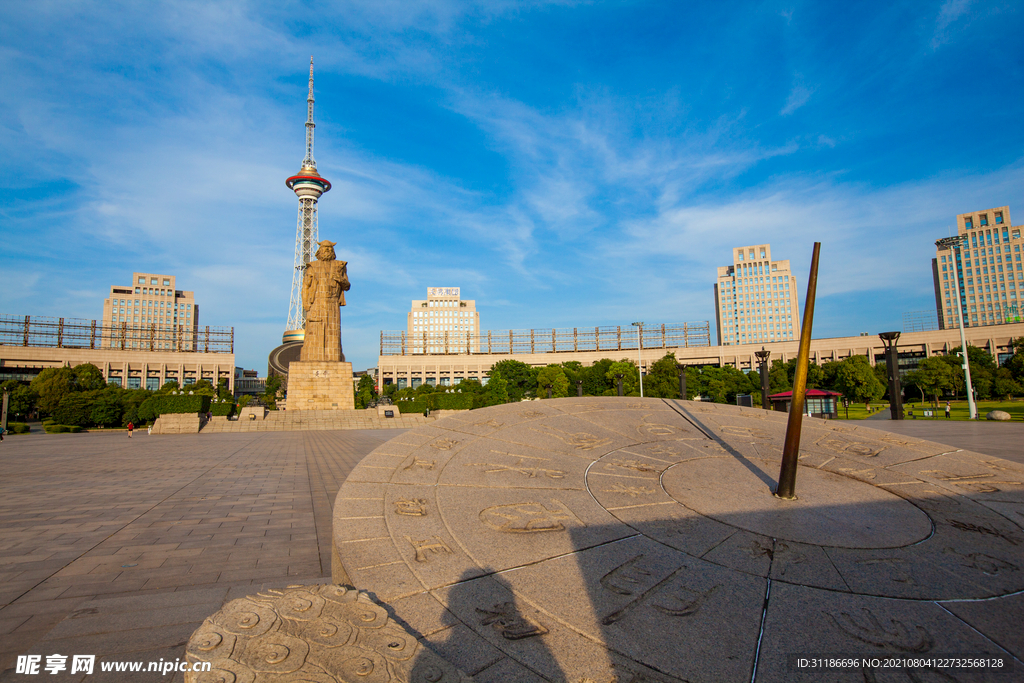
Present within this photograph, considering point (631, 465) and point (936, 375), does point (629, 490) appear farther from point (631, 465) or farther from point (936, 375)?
point (936, 375)

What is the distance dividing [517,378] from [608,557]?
54845mm

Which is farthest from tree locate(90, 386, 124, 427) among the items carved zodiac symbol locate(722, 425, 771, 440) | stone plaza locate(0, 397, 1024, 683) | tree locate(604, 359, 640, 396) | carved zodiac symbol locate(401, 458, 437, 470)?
tree locate(604, 359, 640, 396)

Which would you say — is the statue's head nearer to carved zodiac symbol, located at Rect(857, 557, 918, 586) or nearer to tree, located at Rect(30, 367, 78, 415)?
tree, located at Rect(30, 367, 78, 415)

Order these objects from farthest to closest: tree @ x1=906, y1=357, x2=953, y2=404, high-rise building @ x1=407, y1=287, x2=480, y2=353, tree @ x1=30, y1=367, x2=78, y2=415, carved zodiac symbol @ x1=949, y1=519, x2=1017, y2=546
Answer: high-rise building @ x1=407, y1=287, x2=480, y2=353 < tree @ x1=906, y1=357, x2=953, y2=404 < tree @ x1=30, y1=367, x2=78, y2=415 < carved zodiac symbol @ x1=949, y1=519, x2=1017, y2=546

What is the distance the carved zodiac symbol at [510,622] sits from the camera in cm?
275

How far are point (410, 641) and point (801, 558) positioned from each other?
2361 millimetres

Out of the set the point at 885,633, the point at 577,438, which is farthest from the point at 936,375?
the point at 885,633

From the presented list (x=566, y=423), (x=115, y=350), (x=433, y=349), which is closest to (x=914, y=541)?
(x=566, y=423)

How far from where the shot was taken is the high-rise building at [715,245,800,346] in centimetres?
11319

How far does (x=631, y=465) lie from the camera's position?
4734 mm

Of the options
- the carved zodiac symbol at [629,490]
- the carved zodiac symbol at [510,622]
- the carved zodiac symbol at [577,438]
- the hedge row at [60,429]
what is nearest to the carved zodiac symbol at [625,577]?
the carved zodiac symbol at [510,622]

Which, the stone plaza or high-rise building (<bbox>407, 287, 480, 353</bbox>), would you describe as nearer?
the stone plaza

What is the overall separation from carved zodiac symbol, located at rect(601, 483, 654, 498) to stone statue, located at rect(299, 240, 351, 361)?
3509 centimetres

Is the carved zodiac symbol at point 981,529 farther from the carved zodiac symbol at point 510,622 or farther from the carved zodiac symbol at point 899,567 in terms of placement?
the carved zodiac symbol at point 510,622
